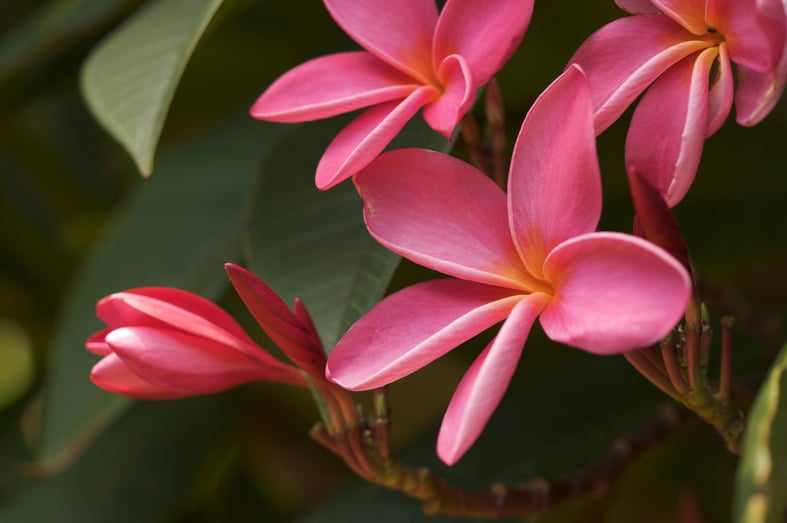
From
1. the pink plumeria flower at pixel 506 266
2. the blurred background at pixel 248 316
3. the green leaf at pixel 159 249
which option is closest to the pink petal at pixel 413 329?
the pink plumeria flower at pixel 506 266

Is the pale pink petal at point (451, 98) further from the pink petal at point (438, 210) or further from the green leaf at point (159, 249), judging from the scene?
the green leaf at point (159, 249)

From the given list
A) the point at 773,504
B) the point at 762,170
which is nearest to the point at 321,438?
the point at 773,504

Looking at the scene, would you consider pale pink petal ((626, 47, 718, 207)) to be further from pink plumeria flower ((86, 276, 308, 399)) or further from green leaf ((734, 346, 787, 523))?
pink plumeria flower ((86, 276, 308, 399))

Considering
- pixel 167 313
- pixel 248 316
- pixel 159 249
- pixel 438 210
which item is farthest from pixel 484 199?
pixel 248 316

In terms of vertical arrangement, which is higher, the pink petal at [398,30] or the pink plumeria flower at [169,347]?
the pink petal at [398,30]

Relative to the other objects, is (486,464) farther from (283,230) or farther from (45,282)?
(45,282)

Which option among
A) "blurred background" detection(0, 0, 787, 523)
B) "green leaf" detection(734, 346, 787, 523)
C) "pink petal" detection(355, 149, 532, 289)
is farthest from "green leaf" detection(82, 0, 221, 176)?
"green leaf" detection(734, 346, 787, 523)
